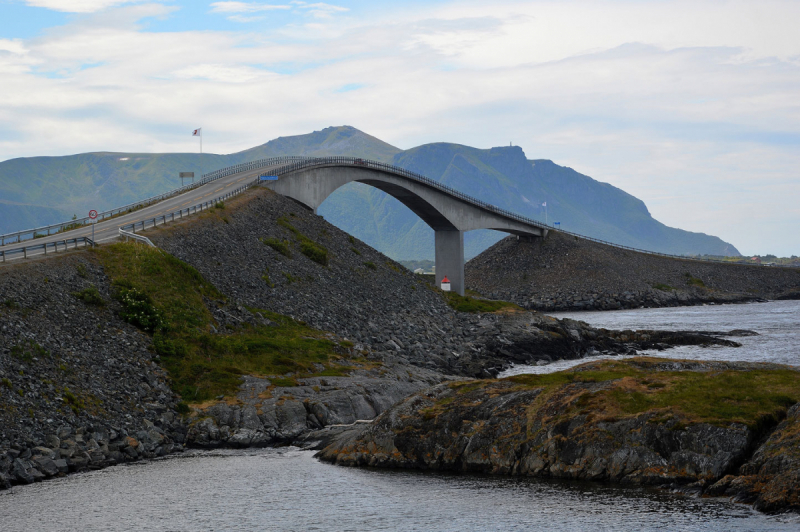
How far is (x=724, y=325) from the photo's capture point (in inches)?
3826

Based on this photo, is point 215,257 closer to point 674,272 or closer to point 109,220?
point 109,220

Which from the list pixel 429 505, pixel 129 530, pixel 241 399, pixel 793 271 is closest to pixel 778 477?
pixel 429 505

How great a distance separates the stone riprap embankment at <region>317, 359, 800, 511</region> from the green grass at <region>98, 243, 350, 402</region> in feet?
39.6

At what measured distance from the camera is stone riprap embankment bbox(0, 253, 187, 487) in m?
35.1

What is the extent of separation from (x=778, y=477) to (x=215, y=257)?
169 feet

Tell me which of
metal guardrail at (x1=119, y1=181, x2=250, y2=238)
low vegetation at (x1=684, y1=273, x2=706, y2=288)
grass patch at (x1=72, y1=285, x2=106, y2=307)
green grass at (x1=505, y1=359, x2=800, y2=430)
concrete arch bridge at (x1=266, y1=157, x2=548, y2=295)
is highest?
concrete arch bridge at (x1=266, y1=157, x2=548, y2=295)

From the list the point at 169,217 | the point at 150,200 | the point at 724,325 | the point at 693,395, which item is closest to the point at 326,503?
the point at 693,395

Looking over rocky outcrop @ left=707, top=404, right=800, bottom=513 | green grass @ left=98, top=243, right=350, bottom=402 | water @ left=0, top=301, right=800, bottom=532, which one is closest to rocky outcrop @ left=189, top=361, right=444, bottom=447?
green grass @ left=98, top=243, right=350, bottom=402

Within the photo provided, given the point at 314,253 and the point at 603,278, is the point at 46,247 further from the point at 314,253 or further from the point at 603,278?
the point at 603,278

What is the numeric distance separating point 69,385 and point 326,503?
17.4 meters

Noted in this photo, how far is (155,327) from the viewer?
163 ft

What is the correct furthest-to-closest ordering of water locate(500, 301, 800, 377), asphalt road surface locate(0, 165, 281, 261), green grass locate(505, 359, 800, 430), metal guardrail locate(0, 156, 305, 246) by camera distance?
1. metal guardrail locate(0, 156, 305, 246)
2. water locate(500, 301, 800, 377)
3. asphalt road surface locate(0, 165, 281, 261)
4. green grass locate(505, 359, 800, 430)

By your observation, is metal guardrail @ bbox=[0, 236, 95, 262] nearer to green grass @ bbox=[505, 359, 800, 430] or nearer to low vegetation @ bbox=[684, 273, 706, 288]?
green grass @ bbox=[505, 359, 800, 430]

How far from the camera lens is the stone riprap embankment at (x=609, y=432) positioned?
2672 cm
